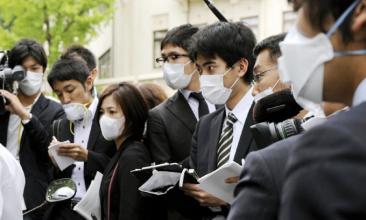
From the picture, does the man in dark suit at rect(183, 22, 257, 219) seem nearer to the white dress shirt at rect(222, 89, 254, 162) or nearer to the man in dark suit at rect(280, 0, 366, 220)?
the white dress shirt at rect(222, 89, 254, 162)

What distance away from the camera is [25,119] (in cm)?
564

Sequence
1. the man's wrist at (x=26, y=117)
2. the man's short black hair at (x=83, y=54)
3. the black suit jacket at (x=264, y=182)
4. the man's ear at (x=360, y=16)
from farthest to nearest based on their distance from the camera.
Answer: the man's short black hair at (x=83, y=54) < the man's wrist at (x=26, y=117) < the black suit jacket at (x=264, y=182) < the man's ear at (x=360, y=16)

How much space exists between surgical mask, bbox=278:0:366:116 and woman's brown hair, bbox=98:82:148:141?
10.2 ft

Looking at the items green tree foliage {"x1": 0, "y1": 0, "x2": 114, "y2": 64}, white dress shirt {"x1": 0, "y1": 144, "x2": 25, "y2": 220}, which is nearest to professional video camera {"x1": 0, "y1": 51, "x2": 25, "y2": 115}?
white dress shirt {"x1": 0, "y1": 144, "x2": 25, "y2": 220}

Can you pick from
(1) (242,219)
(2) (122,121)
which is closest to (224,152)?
(2) (122,121)

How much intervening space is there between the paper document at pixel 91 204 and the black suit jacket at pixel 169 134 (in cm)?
46

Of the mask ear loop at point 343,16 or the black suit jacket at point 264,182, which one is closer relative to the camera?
the mask ear loop at point 343,16

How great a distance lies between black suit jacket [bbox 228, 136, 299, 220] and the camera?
6.40ft

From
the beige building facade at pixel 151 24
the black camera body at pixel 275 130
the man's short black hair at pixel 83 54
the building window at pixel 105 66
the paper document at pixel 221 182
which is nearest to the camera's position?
the black camera body at pixel 275 130

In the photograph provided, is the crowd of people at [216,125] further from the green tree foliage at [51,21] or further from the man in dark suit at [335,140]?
the green tree foliage at [51,21]

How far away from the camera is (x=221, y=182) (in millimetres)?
3412

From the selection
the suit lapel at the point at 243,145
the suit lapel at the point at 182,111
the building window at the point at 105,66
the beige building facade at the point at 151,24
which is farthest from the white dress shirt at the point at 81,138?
the building window at the point at 105,66

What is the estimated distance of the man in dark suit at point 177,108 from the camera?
4852 millimetres

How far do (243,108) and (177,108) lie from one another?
41.2 inches
